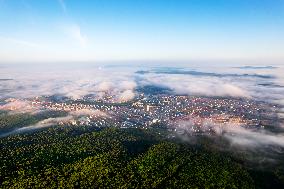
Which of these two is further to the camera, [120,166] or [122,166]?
[122,166]

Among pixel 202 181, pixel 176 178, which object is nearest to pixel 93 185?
pixel 176 178

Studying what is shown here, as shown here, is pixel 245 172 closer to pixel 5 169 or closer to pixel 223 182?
pixel 223 182

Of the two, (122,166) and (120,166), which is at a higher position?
(120,166)

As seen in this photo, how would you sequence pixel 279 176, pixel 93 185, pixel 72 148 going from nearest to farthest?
pixel 93 185 → pixel 279 176 → pixel 72 148

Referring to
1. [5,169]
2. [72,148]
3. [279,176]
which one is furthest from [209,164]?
[5,169]

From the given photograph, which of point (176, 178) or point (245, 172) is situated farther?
point (245, 172)

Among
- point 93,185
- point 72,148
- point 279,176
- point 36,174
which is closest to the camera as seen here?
point 93,185

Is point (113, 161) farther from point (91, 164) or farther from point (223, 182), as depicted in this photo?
point (223, 182)

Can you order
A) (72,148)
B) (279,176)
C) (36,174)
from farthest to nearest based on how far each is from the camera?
(72,148) < (279,176) < (36,174)

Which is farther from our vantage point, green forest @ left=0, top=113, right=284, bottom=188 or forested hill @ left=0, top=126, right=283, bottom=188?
green forest @ left=0, top=113, right=284, bottom=188

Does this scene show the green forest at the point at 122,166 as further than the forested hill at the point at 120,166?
Yes
